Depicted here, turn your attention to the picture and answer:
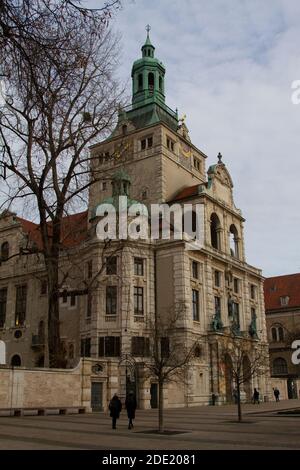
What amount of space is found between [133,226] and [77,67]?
36357 mm

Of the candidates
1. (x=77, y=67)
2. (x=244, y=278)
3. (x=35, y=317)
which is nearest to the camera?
(x=77, y=67)

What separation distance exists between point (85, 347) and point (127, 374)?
17.1 ft

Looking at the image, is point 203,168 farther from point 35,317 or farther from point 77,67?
point 77,67

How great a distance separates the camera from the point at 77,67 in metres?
10.1

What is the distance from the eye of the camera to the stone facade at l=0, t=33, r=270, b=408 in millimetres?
42250

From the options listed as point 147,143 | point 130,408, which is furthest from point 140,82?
point 130,408

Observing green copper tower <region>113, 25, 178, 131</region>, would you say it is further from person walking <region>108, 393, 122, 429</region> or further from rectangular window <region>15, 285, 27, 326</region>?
person walking <region>108, 393, 122, 429</region>

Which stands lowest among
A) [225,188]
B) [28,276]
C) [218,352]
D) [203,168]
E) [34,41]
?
[218,352]

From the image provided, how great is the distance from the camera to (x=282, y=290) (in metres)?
77.9

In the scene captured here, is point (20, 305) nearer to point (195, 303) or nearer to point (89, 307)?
point (89, 307)

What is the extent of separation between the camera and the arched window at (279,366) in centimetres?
7212

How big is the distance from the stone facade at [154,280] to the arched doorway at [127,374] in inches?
3.4

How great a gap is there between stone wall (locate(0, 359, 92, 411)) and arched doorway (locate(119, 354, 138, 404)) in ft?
21.0
